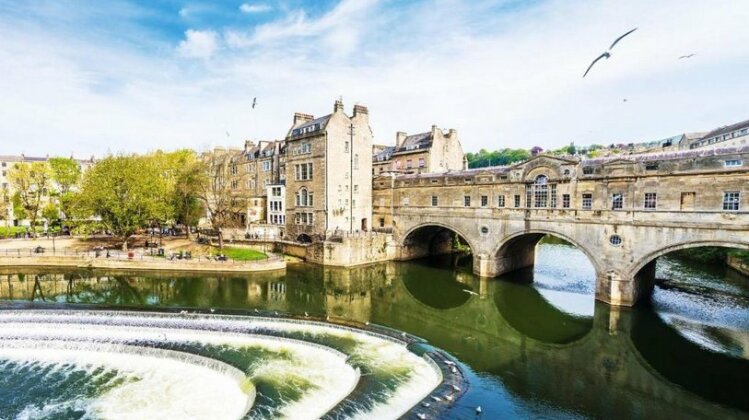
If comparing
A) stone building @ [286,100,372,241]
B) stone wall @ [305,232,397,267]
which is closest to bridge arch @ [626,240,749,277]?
stone wall @ [305,232,397,267]

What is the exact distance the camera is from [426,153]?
51.0 metres

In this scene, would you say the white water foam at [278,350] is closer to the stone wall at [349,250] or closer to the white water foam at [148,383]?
the white water foam at [148,383]

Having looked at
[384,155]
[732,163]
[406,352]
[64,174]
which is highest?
[384,155]

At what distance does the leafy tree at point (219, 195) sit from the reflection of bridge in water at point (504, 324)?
11.0m

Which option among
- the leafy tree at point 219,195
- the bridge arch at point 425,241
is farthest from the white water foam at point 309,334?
the bridge arch at point 425,241

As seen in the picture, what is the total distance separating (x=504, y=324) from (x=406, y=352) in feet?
30.0

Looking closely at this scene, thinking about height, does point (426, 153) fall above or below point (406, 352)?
above

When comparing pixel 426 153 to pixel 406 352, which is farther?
pixel 426 153

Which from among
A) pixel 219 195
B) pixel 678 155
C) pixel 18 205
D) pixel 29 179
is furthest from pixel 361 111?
pixel 18 205

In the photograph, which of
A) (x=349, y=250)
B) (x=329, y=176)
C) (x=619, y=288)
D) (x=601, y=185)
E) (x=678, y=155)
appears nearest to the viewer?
(x=678, y=155)

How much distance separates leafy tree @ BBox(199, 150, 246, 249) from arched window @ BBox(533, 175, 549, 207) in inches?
1204

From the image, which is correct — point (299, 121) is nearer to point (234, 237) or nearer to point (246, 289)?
point (234, 237)

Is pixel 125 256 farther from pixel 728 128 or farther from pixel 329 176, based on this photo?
pixel 728 128

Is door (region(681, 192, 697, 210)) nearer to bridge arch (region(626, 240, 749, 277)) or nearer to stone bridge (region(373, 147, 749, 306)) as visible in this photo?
stone bridge (region(373, 147, 749, 306))
